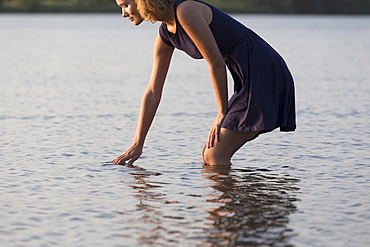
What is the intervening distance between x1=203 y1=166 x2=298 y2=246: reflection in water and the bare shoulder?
1454 millimetres

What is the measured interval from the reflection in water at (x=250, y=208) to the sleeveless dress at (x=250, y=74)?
0.53 m

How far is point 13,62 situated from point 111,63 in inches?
113

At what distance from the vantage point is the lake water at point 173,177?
4.94 m

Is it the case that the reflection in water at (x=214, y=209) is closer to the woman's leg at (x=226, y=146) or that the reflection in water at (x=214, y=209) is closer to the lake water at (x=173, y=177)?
the lake water at (x=173, y=177)

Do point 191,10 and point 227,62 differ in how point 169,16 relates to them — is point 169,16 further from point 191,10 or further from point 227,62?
point 227,62

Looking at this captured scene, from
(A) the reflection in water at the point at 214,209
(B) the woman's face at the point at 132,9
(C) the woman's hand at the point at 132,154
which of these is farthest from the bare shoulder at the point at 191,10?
(C) the woman's hand at the point at 132,154

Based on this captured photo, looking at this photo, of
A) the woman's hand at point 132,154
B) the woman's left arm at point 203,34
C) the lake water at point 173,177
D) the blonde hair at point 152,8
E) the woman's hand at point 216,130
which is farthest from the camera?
the woman's hand at point 132,154

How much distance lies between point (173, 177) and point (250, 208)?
4.34 feet

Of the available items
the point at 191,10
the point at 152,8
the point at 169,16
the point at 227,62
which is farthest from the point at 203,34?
the point at 227,62

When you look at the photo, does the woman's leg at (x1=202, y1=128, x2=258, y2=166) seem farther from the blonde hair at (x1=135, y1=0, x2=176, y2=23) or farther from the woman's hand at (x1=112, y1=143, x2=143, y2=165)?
the blonde hair at (x1=135, y1=0, x2=176, y2=23)

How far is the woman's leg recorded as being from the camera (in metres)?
6.24

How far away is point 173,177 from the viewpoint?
6.68 metres

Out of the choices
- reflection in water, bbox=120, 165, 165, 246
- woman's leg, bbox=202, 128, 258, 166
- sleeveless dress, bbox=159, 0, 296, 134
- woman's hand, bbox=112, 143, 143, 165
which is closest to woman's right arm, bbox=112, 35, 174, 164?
woman's hand, bbox=112, 143, 143, 165

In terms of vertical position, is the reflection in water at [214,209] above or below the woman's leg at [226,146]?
below
